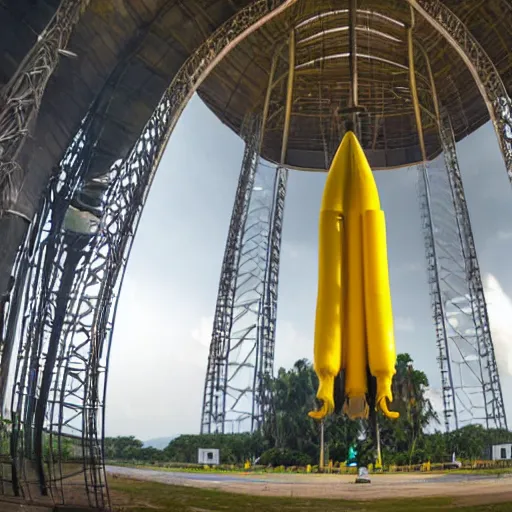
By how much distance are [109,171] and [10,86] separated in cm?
609

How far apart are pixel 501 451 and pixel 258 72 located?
14.2 meters

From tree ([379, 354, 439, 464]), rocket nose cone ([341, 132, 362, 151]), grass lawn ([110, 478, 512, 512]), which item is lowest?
grass lawn ([110, 478, 512, 512])

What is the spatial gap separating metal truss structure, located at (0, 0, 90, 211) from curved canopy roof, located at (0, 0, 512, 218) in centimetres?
224

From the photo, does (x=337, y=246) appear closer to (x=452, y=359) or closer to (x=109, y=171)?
(x=109, y=171)

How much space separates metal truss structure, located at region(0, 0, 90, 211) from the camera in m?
7.87

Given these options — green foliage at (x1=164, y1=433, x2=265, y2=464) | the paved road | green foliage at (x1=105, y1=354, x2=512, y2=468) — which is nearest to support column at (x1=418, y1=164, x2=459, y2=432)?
green foliage at (x1=105, y1=354, x2=512, y2=468)

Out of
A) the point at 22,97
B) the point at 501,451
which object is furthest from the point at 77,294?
the point at 501,451

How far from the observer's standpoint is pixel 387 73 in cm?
2027

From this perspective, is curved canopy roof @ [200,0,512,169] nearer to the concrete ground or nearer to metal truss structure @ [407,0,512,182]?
metal truss structure @ [407,0,512,182]

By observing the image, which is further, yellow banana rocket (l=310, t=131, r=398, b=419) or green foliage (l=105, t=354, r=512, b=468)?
green foliage (l=105, t=354, r=512, b=468)

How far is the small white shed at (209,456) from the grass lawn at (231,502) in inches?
92.7

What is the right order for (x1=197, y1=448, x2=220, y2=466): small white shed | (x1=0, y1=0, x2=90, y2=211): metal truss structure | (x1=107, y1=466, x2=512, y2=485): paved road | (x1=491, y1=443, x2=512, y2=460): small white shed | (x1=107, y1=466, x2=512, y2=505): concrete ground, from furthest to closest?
(x1=197, y1=448, x2=220, y2=466): small white shed, (x1=491, y1=443, x2=512, y2=460): small white shed, (x1=107, y1=466, x2=512, y2=485): paved road, (x1=107, y1=466, x2=512, y2=505): concrete ground, (x1=0, y1=0, x2=90, y2=211): metal truss structure

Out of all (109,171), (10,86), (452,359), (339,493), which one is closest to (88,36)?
(109,171)

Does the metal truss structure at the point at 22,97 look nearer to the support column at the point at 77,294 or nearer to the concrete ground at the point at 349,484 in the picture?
the support column at the point at 77,294
